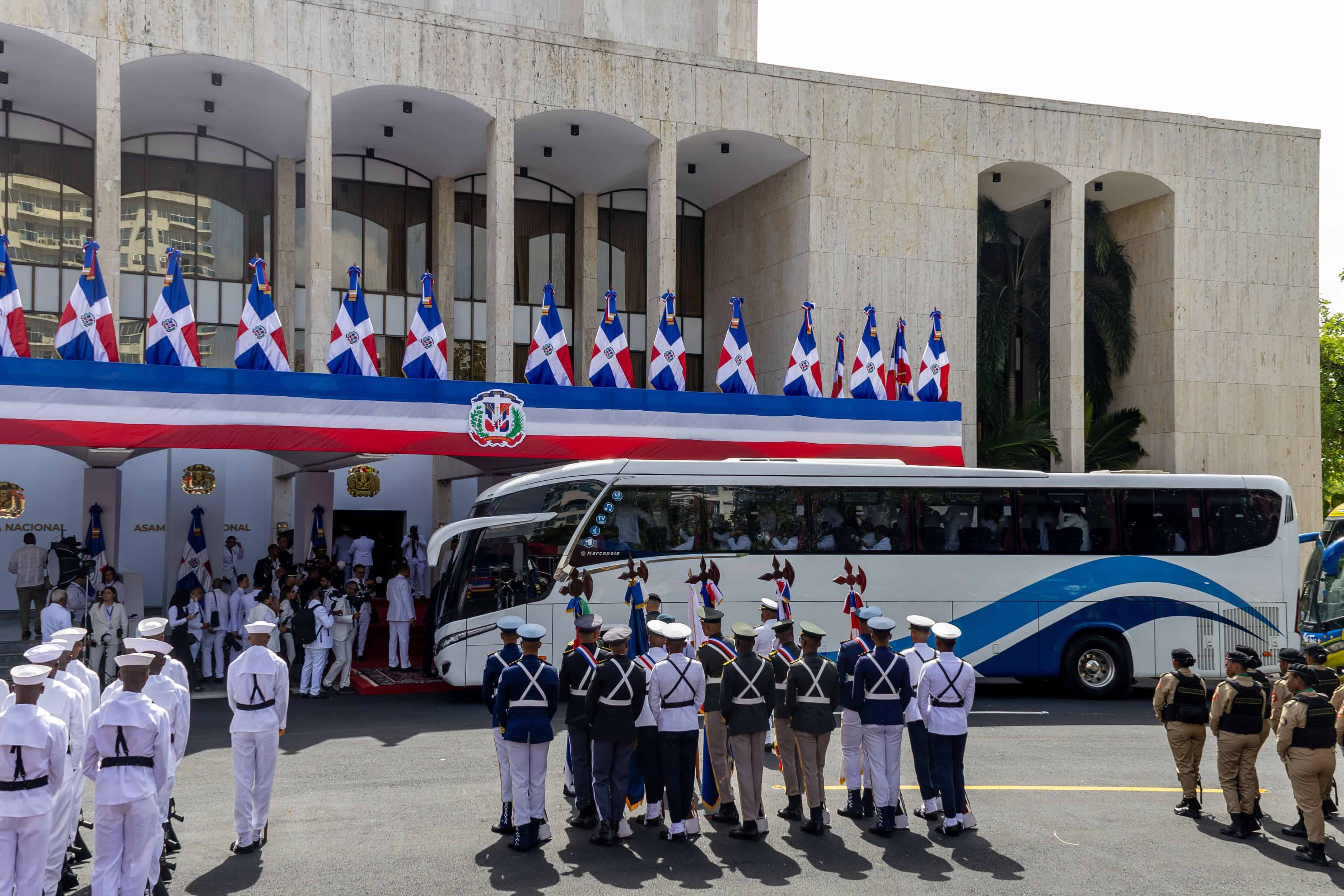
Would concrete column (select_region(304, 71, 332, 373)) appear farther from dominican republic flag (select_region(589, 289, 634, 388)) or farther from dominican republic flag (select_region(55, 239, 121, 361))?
dominican republic flag (select_region(589, 289, 634, 388))

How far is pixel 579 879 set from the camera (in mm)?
8281

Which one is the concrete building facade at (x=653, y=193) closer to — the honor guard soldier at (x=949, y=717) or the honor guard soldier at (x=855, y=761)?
the honor guard soldier at (x=855, y=761)

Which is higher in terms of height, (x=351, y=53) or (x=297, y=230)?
(x=351, y=53)

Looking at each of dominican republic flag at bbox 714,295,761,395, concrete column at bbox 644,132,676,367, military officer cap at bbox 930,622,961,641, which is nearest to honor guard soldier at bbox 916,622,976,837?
military officer cap at bbox 930,622,961,641

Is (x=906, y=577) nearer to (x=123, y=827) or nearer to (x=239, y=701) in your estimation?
(x=239, y=701)

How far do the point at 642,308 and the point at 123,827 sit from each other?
80.5 ft

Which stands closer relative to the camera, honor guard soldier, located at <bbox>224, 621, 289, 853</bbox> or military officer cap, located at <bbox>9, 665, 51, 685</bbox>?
military officer cap, located at <bbox>9, 665, 51, 685</bbox>

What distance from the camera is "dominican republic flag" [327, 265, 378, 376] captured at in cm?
1984

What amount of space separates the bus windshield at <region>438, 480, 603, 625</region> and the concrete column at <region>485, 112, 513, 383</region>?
26.6ft

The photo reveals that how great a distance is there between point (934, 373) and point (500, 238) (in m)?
9.25

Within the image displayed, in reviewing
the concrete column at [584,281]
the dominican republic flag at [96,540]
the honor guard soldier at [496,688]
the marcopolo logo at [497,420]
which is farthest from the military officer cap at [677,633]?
the concrete column at [584,281]

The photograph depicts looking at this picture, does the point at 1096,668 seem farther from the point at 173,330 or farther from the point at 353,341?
the point at 173,330

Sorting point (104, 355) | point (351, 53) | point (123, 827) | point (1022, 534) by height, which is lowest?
point (123, 827)

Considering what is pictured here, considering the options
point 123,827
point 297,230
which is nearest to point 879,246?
point 297,230
